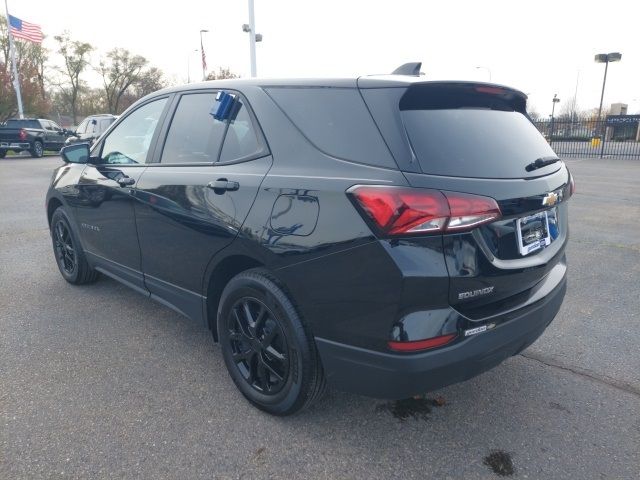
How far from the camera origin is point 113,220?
11.8 feet

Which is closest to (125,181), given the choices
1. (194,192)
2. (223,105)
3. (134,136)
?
(134,136)

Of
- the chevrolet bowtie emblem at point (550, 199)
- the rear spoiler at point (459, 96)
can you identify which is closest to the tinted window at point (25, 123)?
the rear spoiler at point (459, 96)

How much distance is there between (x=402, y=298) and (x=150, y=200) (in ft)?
6.35

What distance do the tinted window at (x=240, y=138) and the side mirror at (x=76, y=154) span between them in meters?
1.71

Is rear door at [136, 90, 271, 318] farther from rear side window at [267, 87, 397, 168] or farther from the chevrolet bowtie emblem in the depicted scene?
the chevrolet bowtie emblem

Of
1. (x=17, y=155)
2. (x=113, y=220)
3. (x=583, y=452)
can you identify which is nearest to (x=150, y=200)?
(x=113, y=220)

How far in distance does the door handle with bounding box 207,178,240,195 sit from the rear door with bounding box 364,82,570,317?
832 mm

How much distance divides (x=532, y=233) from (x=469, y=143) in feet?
1.66

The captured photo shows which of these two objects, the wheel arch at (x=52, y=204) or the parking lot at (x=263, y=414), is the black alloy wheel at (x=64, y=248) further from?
the parking lot at (x=263, y=414)

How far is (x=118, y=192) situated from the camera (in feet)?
11.4

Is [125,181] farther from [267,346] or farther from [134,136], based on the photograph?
[267,346]

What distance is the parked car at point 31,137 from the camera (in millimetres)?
20438

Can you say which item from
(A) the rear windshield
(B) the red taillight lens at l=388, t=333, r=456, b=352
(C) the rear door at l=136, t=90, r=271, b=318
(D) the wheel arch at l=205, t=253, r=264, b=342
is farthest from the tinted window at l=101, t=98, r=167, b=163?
(A) the rear windshield

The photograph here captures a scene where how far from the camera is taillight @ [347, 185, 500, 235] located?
188cm
